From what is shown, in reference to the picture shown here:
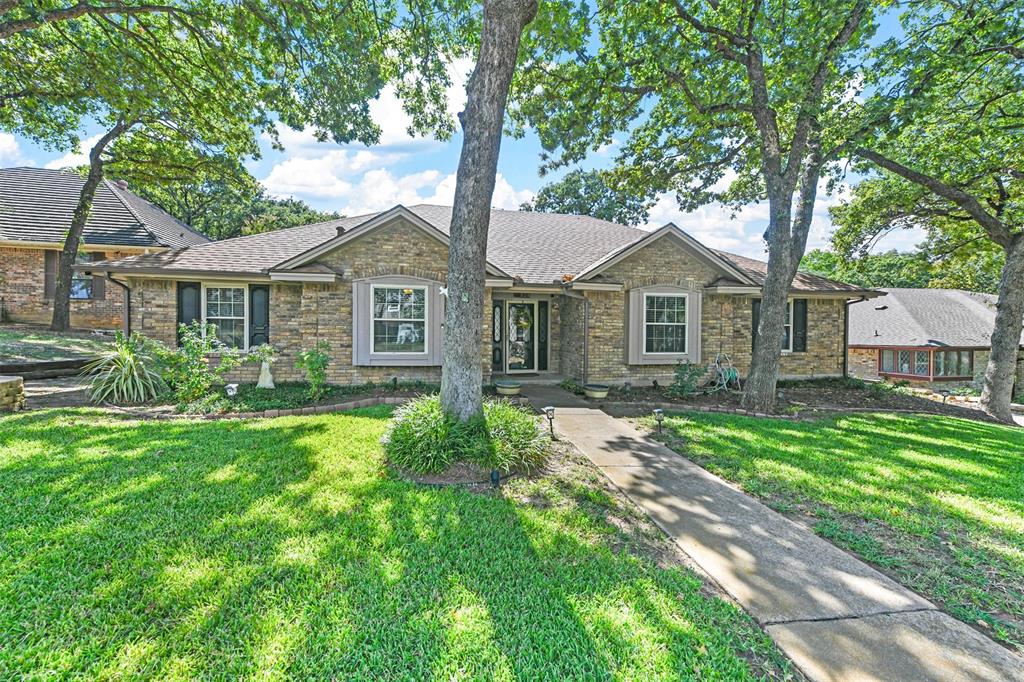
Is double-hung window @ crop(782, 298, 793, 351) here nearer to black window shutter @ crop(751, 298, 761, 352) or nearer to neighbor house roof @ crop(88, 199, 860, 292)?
neighbor house roof @ crop(88, 199, 860, 292)

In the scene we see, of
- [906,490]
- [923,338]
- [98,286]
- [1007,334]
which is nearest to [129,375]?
[98,286]

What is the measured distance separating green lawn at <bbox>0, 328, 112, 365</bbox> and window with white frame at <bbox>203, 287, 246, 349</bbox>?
277cm

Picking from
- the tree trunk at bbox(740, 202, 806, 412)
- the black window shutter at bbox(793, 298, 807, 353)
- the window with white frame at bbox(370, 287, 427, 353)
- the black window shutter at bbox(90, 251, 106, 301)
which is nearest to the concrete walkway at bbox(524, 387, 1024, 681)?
the tree trunk at bbox(740, 202, 806, 412)

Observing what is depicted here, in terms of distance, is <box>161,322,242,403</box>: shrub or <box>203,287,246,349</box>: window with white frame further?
<box>203,287,246,349</box>: window with white frame

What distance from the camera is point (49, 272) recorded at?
1708cm

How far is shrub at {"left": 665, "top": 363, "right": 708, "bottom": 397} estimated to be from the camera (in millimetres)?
11188

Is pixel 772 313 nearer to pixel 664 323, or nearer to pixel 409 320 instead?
pixel 664 323

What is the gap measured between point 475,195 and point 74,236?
17.1 meters

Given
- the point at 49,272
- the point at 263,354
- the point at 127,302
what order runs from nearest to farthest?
the point at 263,354, the point at 127,302, the point at 49,272

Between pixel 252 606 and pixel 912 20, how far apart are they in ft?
53.3

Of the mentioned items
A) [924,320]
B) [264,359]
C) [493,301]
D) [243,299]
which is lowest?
[264,359]

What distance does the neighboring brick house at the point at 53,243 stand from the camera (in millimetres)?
16609

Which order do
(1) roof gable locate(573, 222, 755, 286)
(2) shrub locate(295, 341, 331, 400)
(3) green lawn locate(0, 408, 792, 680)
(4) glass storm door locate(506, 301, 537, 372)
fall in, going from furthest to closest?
(4) glass storm door locate(506, 301, 537, 372), (1) roof gable locate(573, 222, 755, 286), (2) shrub locate(295, 341, 331, 400), (3) green lawn locate(0, 408, 792, 680)

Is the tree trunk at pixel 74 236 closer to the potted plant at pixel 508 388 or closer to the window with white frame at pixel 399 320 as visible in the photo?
the window with white frame at pixel 399 320
